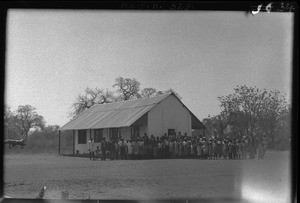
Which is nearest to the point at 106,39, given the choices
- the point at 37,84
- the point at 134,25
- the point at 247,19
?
the point at 134,25

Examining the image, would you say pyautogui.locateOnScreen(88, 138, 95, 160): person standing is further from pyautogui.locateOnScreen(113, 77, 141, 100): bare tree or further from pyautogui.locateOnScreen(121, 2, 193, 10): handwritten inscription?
pyautogui.locateOnScreen(121, 2, 193, 10): handwritten inscription

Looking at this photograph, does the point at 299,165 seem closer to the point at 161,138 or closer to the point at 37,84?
the point at 161,138

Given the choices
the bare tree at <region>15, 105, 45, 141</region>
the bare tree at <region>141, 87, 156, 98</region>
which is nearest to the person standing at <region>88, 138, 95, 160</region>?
the bare tree at <region>15, 105, 45, 141</region>

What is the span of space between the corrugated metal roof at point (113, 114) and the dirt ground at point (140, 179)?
349 millimetres

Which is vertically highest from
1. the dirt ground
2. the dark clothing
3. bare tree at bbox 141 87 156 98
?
bare tree at bbox 141 87 156 98

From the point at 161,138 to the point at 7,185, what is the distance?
61.3 inches

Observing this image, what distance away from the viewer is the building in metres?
4.62

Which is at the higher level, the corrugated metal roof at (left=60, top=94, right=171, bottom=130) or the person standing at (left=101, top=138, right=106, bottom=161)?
the corrugated metal roof at (left=60, top=94, right=171, bottom=130)

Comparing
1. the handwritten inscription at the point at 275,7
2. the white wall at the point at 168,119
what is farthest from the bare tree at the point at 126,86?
the handwritten inscription at the point at 275,7

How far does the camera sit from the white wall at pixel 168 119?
464 cm

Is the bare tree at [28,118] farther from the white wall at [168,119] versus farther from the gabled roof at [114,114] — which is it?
the white wall at [168,119]

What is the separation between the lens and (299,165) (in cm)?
463

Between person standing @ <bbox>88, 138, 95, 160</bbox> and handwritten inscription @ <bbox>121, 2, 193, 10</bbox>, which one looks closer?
handwritten inscription @ <bbox>121, 2, 193, 10</bbox>

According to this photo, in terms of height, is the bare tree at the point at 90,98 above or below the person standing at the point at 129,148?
above
